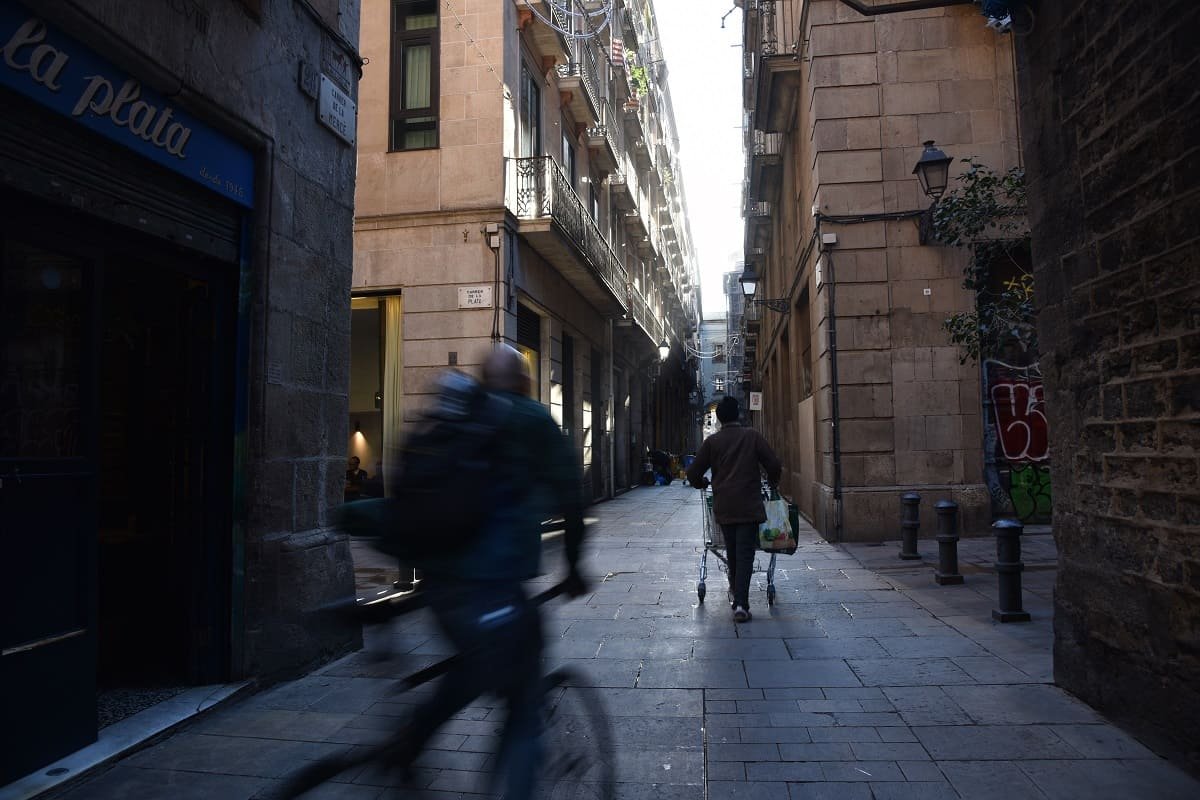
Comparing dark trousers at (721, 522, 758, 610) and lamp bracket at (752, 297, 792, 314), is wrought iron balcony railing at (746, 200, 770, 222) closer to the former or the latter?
lamp bracket at (752, 297, 792, 314)

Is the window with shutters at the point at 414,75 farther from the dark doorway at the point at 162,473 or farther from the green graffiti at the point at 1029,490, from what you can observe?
the green graffiti at the point at 1029,490

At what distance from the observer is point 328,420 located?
5.59 metres

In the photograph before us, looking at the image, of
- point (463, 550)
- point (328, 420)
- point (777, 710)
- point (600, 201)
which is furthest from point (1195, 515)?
point (600, 201)

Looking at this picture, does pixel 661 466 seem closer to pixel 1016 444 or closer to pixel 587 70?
pixel 587 70

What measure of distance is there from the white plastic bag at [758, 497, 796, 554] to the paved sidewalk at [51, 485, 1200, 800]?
0.56 m

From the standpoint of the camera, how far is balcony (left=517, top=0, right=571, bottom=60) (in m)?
14.6

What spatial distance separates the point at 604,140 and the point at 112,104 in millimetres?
17176

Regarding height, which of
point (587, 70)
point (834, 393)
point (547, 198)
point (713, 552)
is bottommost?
point (713, 552)

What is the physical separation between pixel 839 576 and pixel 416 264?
27.9 feet

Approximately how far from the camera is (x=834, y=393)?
11719 mm

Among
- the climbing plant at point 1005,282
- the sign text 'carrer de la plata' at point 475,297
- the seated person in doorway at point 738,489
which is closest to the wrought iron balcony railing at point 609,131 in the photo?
the sign text 'carrer de la plata' at point 475,297

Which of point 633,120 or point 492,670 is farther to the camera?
point 633,120

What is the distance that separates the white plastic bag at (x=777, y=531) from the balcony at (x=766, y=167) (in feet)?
42.0

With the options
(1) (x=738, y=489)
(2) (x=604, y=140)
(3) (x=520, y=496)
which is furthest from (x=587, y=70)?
(3) (x=520, y=496)
